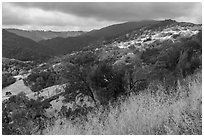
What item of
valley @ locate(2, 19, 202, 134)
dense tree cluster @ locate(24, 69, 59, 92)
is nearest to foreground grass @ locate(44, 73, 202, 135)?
valley @ locate(2, 19, 202, 134)

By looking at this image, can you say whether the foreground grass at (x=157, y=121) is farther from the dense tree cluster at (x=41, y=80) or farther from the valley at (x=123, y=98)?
the dense tree cluster at (x=41, y=80)

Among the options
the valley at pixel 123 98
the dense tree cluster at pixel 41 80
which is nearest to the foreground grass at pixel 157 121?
the valley at pixel 123 98

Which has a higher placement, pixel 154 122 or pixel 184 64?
pixel 154 122

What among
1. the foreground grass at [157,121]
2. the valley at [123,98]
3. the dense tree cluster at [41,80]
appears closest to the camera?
the foreground grass at [157,121]

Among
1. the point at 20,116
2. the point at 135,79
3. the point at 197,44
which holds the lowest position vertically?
the point at 20,116

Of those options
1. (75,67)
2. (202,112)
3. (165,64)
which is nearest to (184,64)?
(165,64)

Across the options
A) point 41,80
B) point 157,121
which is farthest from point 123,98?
point 41,80

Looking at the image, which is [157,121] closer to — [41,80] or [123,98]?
[123,98]

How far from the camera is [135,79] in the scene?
21.4 m

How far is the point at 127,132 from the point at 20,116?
823 inches

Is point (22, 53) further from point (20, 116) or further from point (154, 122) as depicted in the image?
point (154, 122)

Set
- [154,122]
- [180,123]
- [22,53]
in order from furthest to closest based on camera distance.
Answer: [22,53], [154,122], [180,123]

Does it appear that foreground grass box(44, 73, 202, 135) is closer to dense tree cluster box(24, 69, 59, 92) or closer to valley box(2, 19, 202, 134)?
valley box(2, 19, 202, 134)

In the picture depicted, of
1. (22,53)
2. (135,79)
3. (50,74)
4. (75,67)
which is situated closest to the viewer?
(135,79)
